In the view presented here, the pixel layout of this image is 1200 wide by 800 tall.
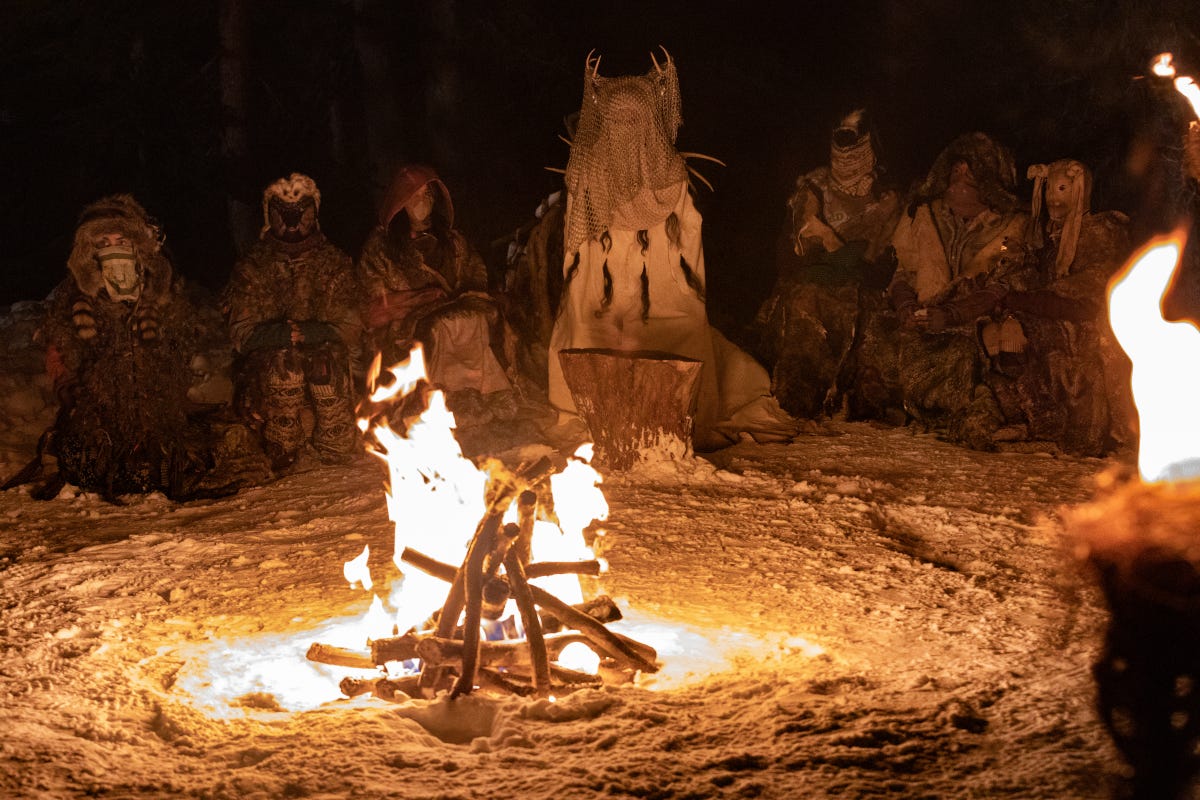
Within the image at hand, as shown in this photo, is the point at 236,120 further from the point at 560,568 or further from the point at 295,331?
the point at 560,568

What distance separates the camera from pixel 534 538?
4.96 m

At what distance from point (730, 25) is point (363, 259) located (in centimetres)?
443

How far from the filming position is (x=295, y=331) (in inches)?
326

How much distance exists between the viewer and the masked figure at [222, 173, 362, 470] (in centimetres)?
806

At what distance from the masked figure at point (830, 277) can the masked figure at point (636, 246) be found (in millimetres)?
856

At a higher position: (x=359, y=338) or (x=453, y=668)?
(x=359, y=338)

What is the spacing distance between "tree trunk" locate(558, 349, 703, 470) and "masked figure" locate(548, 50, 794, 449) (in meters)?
0.72

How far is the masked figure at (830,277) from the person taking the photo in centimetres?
925

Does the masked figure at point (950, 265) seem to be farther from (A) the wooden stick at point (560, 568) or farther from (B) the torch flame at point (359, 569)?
(B) the torch flame at point (359, 569)

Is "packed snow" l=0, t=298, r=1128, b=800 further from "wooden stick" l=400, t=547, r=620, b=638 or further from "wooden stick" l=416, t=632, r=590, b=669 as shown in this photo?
"wooden stick" l=400, t=547, r=620, b=638

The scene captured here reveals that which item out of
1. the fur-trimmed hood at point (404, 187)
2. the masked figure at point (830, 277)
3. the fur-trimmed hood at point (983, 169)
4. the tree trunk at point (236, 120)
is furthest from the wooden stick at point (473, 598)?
the tree trunk at point (236, 120)

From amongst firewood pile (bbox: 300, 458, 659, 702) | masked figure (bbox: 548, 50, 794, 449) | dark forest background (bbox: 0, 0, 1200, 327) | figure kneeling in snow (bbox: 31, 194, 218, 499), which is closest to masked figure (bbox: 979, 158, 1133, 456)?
masked figure (bbox: 548, 50, 794, 449)

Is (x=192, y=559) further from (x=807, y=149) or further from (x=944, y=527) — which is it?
(x=807, y=149)

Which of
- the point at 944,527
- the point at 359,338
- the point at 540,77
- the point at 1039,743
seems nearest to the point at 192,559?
the point at 359,338
